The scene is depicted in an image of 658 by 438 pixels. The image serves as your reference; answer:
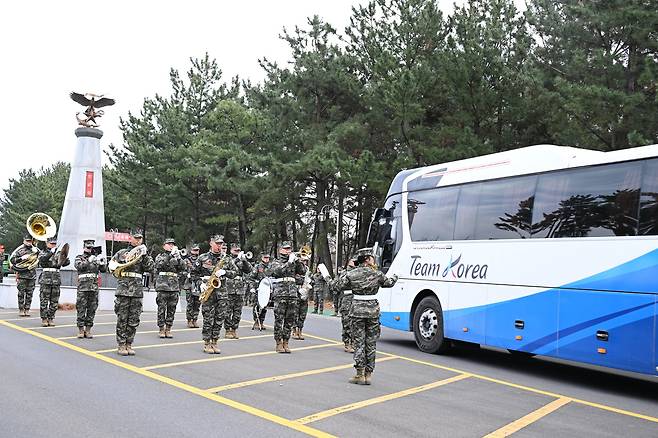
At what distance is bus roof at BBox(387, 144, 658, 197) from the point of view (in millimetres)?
8336

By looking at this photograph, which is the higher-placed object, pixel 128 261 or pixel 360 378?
pixel 128 261

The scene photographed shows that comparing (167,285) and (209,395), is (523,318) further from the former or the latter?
(167,285)

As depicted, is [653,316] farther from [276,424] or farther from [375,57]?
[375,57]

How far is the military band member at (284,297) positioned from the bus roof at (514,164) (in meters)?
3.29

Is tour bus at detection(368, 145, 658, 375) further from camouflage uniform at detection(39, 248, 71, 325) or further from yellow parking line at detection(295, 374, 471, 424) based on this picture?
camouflage uniform at detection(39, 248, 71, 325)

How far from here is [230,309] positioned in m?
12.1

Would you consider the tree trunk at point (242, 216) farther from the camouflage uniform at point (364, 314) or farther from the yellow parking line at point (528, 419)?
the yellow parking line at point (528, 419)

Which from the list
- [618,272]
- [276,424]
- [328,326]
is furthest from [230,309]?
[618,272]

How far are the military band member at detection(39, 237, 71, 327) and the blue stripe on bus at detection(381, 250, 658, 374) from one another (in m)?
9.20

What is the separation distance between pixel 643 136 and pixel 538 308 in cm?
1071

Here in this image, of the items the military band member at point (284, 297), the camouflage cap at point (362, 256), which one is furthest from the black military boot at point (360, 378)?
the military band member at point (284, 297)

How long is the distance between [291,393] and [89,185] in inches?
618

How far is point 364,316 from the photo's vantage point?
7793 mm

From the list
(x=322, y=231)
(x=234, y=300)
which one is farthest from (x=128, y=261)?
(x=322, y=231)
